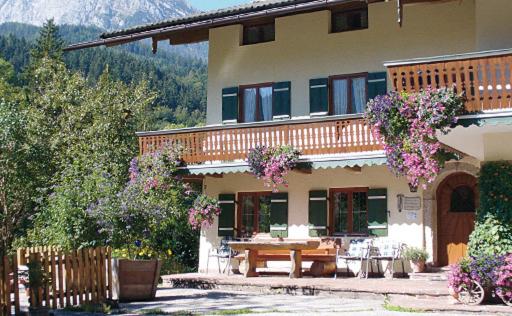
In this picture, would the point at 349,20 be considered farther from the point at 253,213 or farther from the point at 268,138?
the point at 253,213

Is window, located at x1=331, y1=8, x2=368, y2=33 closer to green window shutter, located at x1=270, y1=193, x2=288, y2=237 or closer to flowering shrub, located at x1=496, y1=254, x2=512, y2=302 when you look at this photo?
green window shutter, located at x1=270, y1=193, x2=288, y2=237

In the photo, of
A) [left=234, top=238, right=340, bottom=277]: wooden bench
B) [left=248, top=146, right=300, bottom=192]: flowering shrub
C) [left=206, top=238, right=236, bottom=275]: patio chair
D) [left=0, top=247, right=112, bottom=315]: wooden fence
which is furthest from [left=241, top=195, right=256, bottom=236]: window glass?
[left=0, top=247, right=112, bottom=315]: wooden fence

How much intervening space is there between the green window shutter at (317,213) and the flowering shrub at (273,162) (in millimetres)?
1093

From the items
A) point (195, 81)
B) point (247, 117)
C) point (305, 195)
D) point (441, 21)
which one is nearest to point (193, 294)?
point (305, 195)

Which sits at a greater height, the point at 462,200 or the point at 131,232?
the point at 462,200

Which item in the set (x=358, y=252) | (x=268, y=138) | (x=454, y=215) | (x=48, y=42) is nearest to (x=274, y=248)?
(x=358, y=252)

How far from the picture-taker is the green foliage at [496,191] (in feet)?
41.5

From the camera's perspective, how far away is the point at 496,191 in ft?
42.1

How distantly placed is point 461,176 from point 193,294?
7.14 meters

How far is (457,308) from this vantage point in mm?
11273

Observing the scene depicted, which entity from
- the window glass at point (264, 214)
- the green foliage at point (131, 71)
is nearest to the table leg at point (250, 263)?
the window glass at point (264, 214)

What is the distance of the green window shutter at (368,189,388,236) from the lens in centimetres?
1859

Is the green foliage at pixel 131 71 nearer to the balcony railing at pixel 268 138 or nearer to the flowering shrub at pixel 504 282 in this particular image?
the balcony railing at pixel 268 138

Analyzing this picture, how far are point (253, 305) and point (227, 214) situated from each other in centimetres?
829
